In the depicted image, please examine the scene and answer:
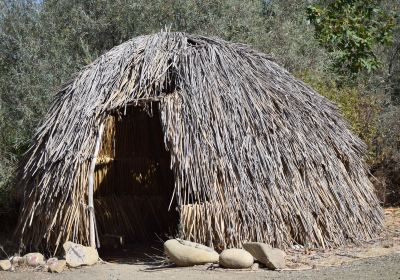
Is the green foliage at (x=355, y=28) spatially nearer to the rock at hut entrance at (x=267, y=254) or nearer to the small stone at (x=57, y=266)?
the rock at hut entrance at (x=267, y=254)

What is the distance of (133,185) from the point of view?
1230 cm

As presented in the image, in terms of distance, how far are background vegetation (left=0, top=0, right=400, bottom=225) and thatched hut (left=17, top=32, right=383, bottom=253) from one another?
9.31 ft

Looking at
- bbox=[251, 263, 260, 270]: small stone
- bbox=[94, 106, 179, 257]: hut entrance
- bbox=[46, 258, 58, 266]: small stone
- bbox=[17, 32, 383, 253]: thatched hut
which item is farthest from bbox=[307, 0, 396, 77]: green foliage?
bbox=[46, 258, 58, 266]: small stone

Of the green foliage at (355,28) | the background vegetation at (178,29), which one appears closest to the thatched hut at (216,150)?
the background vegetation at (178,29)

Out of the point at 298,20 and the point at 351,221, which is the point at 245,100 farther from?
the point at 298,20

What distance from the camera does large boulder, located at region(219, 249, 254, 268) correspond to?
830 centimetres

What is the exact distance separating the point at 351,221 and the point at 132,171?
165 inches

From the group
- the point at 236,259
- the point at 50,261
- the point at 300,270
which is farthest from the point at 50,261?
the point at 300,270

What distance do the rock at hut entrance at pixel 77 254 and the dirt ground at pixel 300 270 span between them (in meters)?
0.10

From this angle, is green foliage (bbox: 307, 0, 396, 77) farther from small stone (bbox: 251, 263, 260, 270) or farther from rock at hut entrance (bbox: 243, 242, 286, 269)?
small stone (bbox: 251, 263, 260, 270)

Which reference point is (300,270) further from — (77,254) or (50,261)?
(50,261)

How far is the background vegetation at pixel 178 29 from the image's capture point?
13219mm

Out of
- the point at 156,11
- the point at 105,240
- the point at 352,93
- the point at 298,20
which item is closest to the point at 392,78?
the point at 298,20

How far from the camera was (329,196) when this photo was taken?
9805 millimetres
